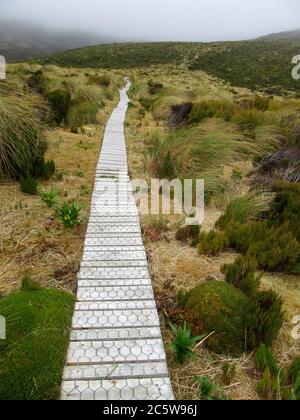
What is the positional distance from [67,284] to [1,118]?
2901mm

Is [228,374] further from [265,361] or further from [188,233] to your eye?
[188,233]

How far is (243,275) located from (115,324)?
5.14 feet

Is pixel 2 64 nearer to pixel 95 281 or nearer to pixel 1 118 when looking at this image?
pixel 1 118

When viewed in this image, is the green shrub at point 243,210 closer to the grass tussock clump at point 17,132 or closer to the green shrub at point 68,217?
the green shrub at point 68,217

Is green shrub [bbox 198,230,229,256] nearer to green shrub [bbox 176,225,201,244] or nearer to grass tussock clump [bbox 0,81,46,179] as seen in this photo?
green shrub [bbox 176,225,201,244]

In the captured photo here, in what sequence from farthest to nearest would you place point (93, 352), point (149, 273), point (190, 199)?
point (190, 199), point (149, 273), point (93, 352)

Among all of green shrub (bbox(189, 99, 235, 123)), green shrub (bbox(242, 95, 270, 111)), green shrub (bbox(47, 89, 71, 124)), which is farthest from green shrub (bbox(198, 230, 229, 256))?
green shrub (bbox(242, 95, 270, 111))

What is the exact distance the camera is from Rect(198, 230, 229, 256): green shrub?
182 inches

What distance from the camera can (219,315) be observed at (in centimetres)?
324

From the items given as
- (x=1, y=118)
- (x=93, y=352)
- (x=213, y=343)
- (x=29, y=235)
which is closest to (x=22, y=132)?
(x=1, y=118)

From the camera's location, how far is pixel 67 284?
3.85 meters

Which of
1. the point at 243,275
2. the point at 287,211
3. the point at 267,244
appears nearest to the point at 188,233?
the point at 267,244

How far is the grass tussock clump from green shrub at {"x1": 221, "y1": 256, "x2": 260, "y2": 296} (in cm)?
385
